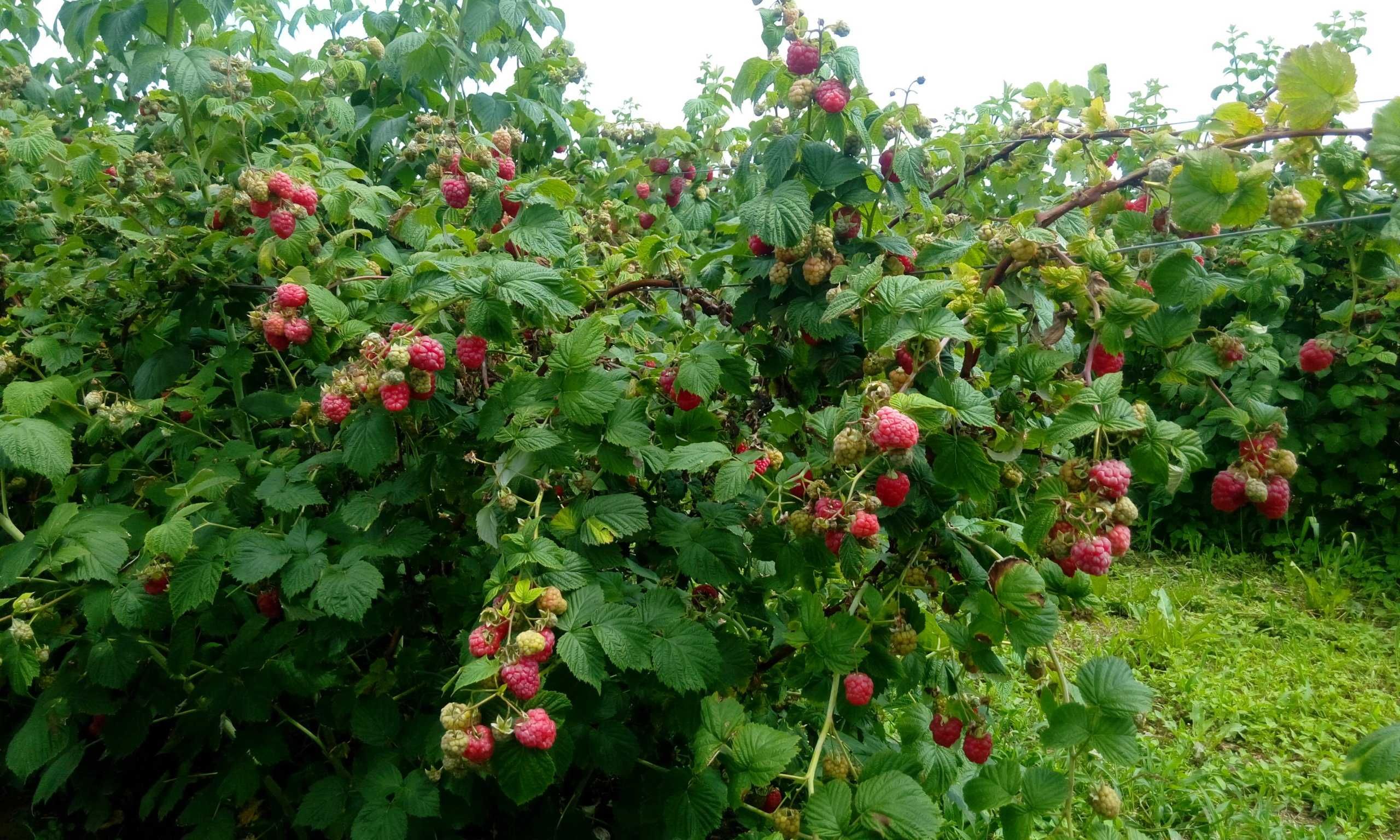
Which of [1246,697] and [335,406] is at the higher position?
[335,406]

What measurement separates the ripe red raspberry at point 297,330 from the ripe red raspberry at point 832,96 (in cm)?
103

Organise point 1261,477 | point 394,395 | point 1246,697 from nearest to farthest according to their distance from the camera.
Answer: point 394,395, point 1261,477, point 1246,697

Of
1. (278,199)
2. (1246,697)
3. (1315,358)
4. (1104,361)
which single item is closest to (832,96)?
(1104,361)

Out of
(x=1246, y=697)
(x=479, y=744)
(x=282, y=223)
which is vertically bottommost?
(x=1246, y=697)

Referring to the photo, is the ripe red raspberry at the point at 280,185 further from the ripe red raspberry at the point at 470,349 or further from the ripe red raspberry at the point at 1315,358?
the ripe red raspberry at the point at 1315,358

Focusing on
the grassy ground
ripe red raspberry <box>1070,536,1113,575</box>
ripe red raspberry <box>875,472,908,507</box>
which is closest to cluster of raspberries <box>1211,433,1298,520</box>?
ripe red raspberry <box>1070,536,1113,575</box>

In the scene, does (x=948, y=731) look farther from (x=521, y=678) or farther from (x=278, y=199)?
(x=278, y=199)

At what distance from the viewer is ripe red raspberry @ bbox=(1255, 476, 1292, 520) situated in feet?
4.78

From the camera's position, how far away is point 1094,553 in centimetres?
125

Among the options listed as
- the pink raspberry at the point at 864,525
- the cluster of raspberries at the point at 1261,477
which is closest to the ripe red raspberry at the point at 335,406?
the pink raspberry at the point at 864,525

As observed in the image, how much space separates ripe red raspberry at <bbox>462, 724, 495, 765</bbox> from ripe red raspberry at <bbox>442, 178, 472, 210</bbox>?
1069 mm

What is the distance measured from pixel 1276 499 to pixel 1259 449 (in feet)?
0.28

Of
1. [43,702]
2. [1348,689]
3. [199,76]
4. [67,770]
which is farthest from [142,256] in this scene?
[1348,689]

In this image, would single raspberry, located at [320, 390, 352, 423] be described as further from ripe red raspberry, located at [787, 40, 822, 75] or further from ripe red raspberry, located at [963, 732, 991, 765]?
ripe red raspberry, located at [963, 732, 991, 765]
